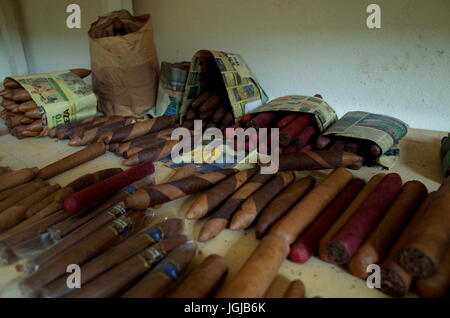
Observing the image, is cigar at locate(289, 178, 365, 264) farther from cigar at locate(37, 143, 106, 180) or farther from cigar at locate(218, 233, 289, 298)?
cigar at locate(37, 143, 106, 180)

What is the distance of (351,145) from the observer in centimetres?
133

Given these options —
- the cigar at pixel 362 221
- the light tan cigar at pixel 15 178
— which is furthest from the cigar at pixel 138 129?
the cigar at pixel 362 221

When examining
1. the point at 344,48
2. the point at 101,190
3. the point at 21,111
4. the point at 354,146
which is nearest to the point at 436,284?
the point at 354,146

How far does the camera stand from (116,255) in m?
0.79

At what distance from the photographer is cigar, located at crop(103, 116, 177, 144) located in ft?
5.02

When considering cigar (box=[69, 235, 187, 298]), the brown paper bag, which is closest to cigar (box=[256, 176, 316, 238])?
cigar (box=[69, 235, 187, 298])

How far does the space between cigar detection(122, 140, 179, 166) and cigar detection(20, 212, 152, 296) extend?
0.41 meters

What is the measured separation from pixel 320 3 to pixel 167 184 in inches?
53.2

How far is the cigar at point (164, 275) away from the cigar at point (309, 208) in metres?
0.23

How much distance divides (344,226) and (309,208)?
12 cm

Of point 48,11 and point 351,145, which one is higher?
point 48,11

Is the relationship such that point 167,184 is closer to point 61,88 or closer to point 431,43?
point 61,88

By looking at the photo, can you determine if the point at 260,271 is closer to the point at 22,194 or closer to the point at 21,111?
the point at 22,194
